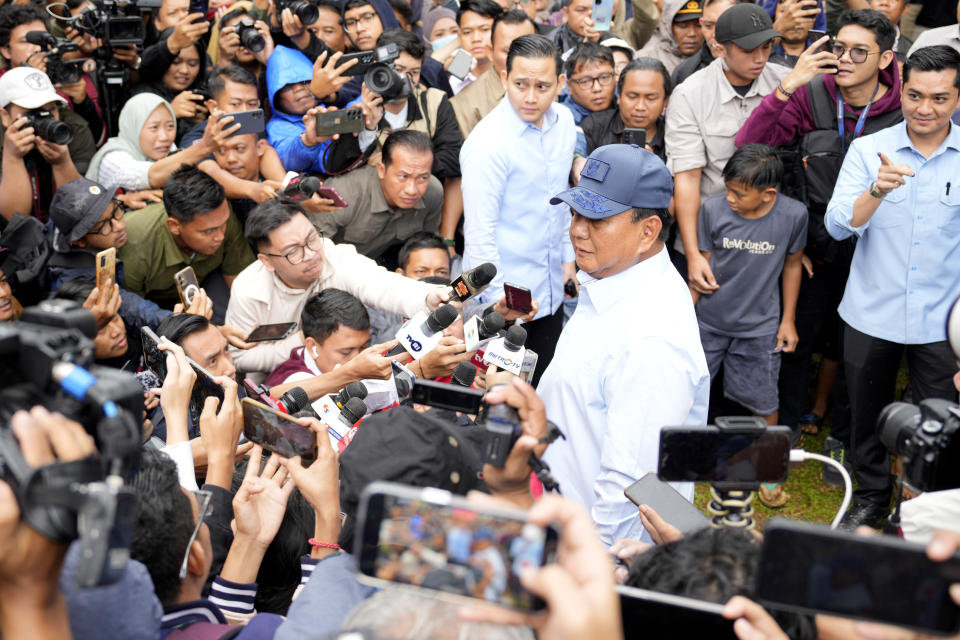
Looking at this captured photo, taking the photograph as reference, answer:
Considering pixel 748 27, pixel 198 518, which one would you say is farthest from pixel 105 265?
Answer: pixel 748 27

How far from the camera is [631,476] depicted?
7.84 feet

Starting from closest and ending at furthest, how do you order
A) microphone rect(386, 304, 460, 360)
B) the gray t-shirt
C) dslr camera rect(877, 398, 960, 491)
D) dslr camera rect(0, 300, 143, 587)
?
dslr camera rect(0, 300, 143, 587) → dslr camera rect(877, 398, 960, 491) → microphone rect(386, 304, 460, 360) → the gray t-shirt

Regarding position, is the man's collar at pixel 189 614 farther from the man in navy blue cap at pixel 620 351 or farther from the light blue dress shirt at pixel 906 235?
the light blue dress shirt at pixel 906 235

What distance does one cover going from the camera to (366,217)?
4.65 m

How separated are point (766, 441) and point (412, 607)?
2.85 ft

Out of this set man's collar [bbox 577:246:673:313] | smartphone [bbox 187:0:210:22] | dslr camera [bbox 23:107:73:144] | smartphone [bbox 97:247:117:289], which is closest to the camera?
man's collar [bbox 577:246:673:313]

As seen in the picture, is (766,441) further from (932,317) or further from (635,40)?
(635,40)

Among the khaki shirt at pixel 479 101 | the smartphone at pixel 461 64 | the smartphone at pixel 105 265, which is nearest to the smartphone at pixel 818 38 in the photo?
the khaki shirt at pixel 479 101

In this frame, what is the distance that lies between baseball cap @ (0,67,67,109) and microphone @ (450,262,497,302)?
2.37m

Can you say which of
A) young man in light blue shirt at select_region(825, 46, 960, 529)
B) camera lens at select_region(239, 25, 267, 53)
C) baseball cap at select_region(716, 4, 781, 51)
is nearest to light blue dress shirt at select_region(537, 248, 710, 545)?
young man in light blue shirt at select_region(825, 46, 960, 529)

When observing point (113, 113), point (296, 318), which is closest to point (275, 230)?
point (296, 318)

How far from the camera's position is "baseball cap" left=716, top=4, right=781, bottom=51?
457cm

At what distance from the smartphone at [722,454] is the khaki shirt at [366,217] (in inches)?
122

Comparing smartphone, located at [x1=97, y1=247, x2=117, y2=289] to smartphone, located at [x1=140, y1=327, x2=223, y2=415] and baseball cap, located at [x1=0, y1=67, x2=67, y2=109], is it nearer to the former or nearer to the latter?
smartphone, located at [x1=140, y1=327, x2=223, y2=415]
